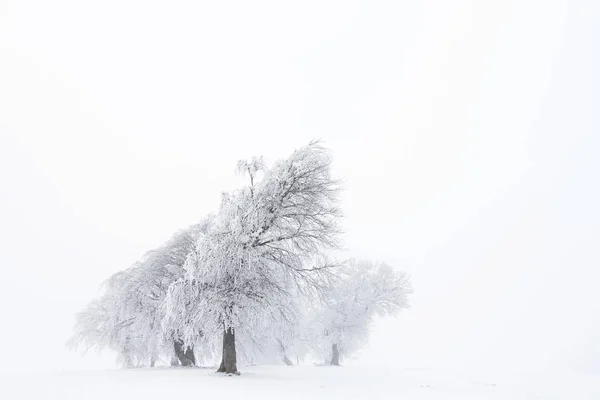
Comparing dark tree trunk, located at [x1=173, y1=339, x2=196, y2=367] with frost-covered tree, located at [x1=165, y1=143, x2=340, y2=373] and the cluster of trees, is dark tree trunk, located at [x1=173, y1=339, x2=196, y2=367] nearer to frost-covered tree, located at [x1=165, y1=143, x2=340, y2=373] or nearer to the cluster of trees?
the cluster of trees

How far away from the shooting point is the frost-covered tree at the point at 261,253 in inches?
671

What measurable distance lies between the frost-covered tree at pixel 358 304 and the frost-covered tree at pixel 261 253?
56.4ft

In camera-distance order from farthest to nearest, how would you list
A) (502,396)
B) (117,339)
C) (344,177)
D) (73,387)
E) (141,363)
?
(141,363), (117,339), (344,177), (502,396), (73,387)

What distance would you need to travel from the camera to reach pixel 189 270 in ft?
53.8

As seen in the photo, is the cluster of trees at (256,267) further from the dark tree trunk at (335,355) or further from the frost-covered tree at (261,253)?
the dark tree trunk at (335,355)

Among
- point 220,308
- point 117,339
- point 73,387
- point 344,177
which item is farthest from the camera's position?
point 117,339

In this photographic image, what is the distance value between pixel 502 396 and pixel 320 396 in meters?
7.84

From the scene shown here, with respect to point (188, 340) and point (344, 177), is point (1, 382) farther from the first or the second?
point (344, 177)

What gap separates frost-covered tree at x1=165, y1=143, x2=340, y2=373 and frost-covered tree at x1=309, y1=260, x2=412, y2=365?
1718cm

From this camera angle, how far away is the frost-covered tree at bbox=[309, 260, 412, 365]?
3566cm

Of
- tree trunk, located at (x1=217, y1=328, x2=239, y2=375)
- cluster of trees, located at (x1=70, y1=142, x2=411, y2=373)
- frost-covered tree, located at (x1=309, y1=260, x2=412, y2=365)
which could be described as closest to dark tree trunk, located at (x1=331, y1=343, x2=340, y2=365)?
frost-covered tree, located at (x1=309, y1=260, x2=412, y2=365)

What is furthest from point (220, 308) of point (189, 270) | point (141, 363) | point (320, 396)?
point (141, 363)

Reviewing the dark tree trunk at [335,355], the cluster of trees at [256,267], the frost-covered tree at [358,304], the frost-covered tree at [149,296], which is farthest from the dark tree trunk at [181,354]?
the dark tree trunk at [335,355]

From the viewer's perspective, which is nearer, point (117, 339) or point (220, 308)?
point (220, 308)
